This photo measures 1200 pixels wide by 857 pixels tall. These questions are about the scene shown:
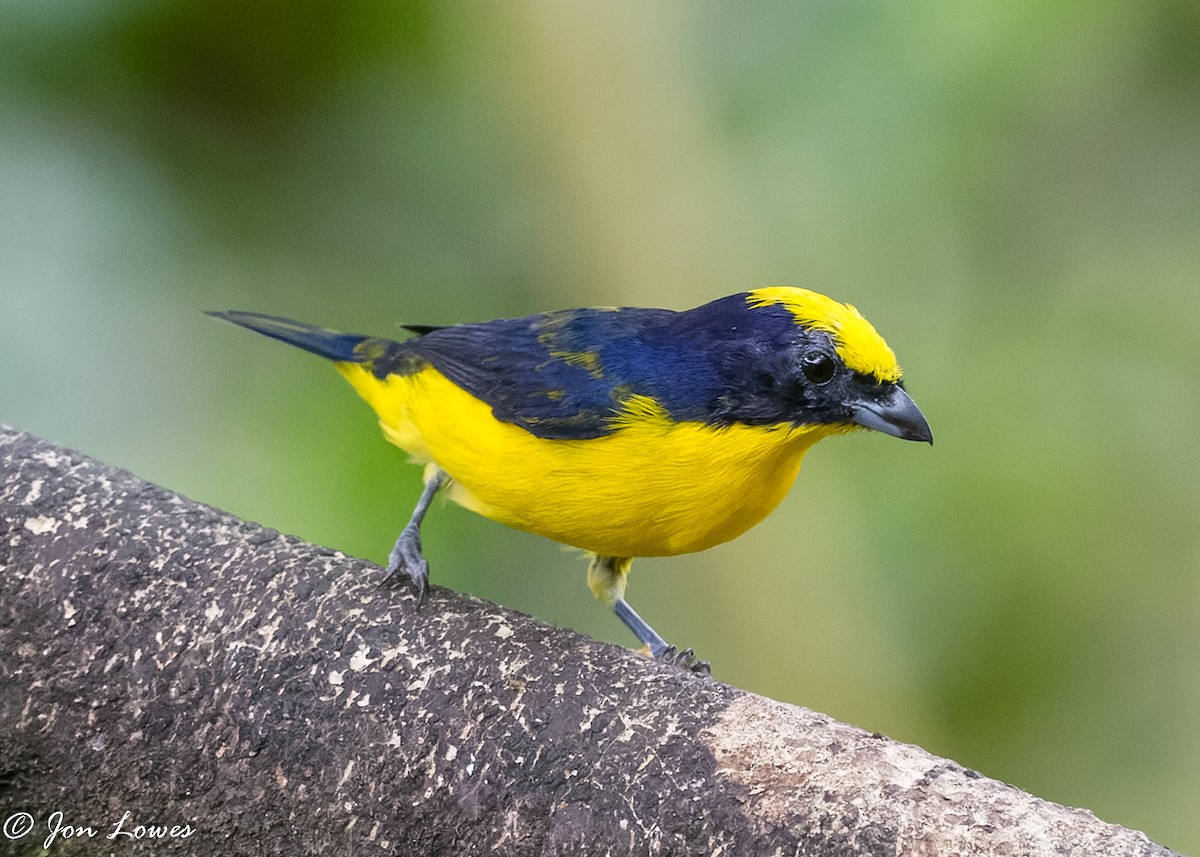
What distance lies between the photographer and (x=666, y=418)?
250 centimetres

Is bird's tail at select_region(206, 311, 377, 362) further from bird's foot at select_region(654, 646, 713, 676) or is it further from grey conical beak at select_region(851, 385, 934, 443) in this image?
grey conical beak at select_region(851, 385, 934, 443)

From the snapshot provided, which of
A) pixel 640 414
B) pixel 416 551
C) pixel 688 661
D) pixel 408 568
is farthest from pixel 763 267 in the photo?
pixel 408 568

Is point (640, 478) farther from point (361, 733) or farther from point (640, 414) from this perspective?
point (361, 733)

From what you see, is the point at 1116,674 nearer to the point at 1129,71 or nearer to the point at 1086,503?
the point at 1086,503

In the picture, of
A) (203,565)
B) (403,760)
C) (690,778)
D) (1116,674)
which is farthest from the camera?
(1116,674)

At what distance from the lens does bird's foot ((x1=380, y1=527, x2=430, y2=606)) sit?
7.98 feet

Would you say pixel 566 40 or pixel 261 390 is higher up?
pixel 566 40

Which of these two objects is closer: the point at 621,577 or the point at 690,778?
the point at 690,778

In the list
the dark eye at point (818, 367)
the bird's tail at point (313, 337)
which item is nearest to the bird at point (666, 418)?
the dark eye at point (818, 367)

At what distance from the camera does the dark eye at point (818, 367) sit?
7.93 feet

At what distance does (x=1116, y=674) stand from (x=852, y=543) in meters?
1.14

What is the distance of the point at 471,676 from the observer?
2.12 metres

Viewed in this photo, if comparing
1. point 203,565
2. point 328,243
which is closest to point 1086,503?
point 328,243

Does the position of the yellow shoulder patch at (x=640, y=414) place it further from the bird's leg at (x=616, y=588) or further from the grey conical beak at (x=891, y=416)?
the bird's leg at (x=616, y=588)
